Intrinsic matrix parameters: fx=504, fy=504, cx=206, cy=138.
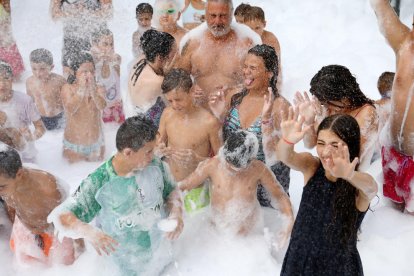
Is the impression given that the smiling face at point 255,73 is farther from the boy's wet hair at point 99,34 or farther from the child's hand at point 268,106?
the boy's wet hair at point 99,34

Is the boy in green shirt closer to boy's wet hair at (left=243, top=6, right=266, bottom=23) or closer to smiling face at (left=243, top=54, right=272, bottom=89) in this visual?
smiling face at (left=243, top=54, right=272, bottom=89)

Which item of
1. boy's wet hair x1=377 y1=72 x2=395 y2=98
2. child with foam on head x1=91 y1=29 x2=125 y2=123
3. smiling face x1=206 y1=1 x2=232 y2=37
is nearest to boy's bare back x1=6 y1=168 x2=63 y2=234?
smiling face x1=206 y1=1 x2=232 y2=37

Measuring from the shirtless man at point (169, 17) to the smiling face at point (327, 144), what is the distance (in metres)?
2.78

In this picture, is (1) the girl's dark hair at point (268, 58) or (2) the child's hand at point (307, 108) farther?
(1) the girl's dark hair at point (268, 58)

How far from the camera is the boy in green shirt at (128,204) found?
97.4 inches

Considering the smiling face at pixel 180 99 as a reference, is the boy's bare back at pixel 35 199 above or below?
below

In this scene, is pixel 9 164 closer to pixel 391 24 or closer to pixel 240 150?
pixel 240 150

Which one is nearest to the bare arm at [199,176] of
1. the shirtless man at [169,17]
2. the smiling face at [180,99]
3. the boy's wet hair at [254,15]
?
the smiling face at [180,99]

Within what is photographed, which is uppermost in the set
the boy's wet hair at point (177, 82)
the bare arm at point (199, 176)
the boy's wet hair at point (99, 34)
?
the boy's wet hair at point (177, 82)

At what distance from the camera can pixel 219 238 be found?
125 inches

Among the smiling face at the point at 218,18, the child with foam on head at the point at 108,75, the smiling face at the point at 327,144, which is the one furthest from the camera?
the child with foam on head at the point at 108,75

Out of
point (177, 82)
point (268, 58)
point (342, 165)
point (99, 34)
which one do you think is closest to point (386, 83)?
point (268, 58)

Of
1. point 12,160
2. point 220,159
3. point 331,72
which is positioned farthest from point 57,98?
point 331,72

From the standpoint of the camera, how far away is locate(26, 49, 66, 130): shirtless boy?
4.68 metres
